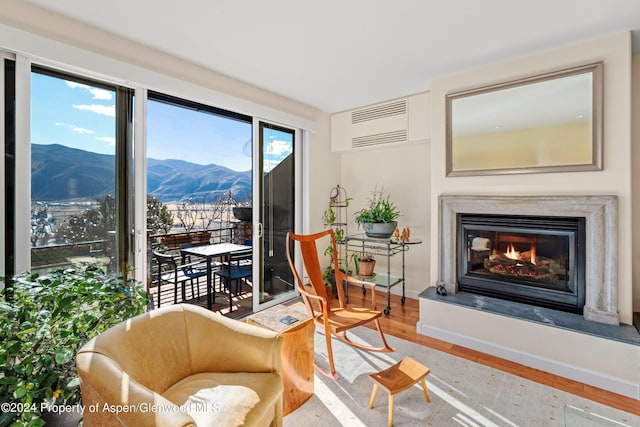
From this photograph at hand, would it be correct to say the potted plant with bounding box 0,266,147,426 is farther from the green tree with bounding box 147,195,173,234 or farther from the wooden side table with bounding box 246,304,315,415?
the green tree with bounding box 147,195,173,234

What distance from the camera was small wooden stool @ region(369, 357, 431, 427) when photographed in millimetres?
1746

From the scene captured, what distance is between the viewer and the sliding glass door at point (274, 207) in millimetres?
3490

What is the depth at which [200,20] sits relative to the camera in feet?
6.78

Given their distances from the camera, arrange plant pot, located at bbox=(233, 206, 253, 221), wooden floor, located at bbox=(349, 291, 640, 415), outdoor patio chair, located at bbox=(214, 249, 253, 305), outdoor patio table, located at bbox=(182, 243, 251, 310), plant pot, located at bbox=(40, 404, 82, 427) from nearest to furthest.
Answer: plant pot, located at bbox=(40, 404, 82, 427) < wooden floor, located at bbox=(349, 291, 640, 415) < outdoor patio table, located at bbox=(182, 243, 251, 310) < outdoor patio chair, located at bbox=(214, 249, 253, 305) < plant pot, located at bbox=(233, 206, 253, 221)

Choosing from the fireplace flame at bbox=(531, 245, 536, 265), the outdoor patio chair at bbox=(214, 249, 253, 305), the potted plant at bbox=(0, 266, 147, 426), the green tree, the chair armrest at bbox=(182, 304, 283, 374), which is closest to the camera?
the potted plant at bbox=(0, 266, 147, 426)

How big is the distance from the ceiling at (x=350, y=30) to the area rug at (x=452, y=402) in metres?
2.40

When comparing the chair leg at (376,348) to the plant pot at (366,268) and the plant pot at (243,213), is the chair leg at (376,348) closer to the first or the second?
the plant pot at (366,268)

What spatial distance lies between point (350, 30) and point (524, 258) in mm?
2493

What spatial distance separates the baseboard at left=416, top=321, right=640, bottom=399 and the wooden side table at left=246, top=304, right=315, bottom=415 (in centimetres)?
141

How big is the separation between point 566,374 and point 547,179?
4.97 feet

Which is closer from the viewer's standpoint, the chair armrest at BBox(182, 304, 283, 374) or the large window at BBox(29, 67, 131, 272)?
the chair armrest at BBox(182, 304, 283, 374)

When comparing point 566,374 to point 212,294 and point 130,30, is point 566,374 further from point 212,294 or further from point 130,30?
point 130,30

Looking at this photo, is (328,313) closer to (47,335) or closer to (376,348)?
(376,348)

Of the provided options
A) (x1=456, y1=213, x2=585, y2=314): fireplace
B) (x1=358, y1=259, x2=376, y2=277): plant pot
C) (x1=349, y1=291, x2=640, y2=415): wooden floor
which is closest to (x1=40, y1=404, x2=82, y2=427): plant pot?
(x1=349, y1=291, x2=640, y2=415): wooden floor
